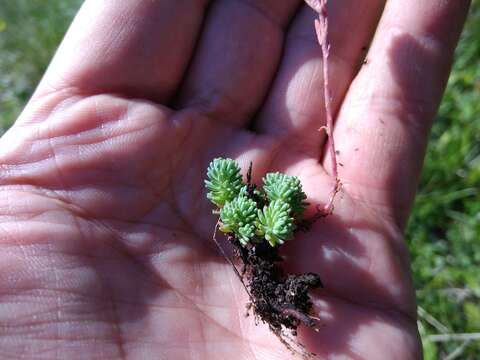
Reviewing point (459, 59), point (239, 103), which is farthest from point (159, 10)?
point (459, 59)

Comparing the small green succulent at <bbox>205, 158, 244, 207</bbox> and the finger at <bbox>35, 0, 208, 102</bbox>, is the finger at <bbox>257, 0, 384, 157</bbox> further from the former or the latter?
the finger at <bbox>35, 0, 208, 102</bbox>

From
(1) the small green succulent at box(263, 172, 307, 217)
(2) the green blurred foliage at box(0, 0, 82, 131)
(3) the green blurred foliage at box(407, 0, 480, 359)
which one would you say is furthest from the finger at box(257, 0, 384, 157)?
(2) the green blurred foliage at box(0, 0, 82, 131)

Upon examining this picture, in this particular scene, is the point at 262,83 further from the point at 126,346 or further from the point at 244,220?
the point at 126,346

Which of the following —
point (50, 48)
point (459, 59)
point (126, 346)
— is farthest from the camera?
point (50, 48)

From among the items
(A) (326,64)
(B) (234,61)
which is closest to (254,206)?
(A) (326,64)

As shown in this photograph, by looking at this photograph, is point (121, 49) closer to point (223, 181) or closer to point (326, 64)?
point (223, 181)

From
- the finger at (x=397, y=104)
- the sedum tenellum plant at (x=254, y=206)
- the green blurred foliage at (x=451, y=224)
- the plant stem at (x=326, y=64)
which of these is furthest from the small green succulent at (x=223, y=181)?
the green blurred foliage at (x=451, y=224)
